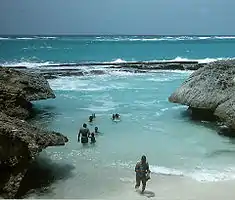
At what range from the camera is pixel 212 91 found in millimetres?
19203

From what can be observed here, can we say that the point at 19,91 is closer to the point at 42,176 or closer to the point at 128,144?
the point at 128,144

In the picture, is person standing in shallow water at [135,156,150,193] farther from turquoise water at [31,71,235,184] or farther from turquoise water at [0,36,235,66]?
turquoise water at [0,36,235,66]

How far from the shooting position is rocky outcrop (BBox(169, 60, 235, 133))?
1780cm

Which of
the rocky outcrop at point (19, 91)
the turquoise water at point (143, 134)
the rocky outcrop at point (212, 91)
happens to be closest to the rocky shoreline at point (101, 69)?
the turquoise water at point (143, 134)

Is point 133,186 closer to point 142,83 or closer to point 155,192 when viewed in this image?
point 155,192

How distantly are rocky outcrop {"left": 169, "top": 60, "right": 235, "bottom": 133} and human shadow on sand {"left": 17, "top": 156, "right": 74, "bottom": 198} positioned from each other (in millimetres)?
7166

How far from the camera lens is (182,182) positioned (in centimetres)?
1238

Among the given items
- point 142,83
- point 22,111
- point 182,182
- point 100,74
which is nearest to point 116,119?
point 22,111

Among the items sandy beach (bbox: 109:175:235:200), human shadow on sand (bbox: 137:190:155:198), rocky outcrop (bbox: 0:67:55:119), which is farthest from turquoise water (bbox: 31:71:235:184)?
human shadow on sand (bbox: 137:190:155:198)

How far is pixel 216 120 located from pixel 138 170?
9.31 meters

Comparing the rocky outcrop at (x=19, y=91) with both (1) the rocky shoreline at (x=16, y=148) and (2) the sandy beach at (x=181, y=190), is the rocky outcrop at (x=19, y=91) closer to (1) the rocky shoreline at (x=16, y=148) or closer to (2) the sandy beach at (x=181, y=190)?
(1) the rocky shoreline at (x=16, y=148)

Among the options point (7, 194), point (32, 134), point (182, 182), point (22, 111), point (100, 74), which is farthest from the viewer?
point (100, 74)

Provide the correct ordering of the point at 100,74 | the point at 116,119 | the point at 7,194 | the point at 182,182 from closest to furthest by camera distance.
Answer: the point at 7,194, the point at 182,182, the point at 116,119, the point at 100,74

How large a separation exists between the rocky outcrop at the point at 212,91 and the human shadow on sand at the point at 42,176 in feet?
23.5
